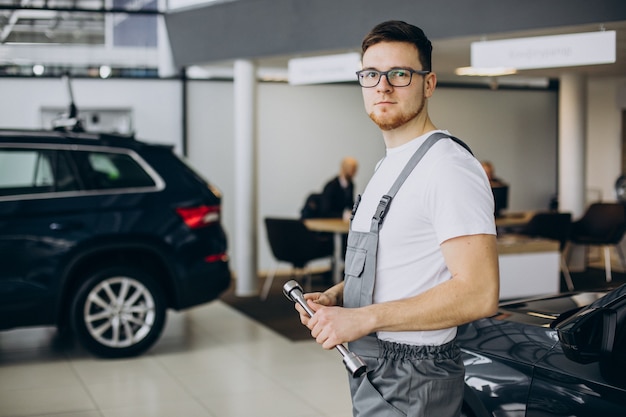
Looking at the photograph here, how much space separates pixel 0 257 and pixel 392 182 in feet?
15.7

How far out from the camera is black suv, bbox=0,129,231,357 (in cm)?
641

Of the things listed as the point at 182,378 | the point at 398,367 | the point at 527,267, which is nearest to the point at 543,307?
the point at 398,367

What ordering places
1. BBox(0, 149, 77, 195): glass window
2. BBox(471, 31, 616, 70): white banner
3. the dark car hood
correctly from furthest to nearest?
1. BBox(471, 31, 616, 70): white banner
2. BBox(0, 149, 77, 195): glass window
3. the dark car hood

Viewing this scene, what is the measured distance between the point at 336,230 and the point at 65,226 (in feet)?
11.2

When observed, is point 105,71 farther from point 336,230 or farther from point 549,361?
point 549,361

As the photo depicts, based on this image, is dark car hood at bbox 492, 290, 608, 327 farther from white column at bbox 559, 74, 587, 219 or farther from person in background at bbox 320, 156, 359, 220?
white column at bbox 559, 74, 587, 219

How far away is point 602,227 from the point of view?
11328 mm

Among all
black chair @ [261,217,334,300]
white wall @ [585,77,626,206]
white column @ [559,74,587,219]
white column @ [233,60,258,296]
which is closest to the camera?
black chair @ [261,217,334,300]

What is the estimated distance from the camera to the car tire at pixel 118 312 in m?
6.67

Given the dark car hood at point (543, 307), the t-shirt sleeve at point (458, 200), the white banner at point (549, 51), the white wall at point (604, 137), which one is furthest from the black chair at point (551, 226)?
Result: the t-shirt sleeve at point (458, 200)

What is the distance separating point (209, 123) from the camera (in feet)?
38.1

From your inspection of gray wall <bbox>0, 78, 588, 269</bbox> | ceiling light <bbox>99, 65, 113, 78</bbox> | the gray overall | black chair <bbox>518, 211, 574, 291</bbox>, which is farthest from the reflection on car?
ceiling light <bbox>99, 65, 113, 78</bbox>

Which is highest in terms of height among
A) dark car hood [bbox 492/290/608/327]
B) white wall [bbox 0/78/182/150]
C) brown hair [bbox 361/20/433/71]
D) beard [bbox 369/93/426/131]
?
white wall [bbox 0/78/182/150]

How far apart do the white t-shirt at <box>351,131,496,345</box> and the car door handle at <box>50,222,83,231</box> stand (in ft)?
15.5
